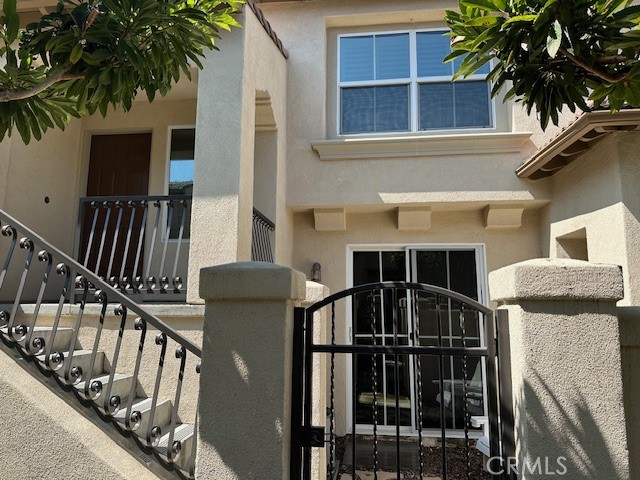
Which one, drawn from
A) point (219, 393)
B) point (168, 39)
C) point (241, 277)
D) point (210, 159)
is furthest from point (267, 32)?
point (219, 393)

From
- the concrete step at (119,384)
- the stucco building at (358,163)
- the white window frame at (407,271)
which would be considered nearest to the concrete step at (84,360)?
the concrete step at (119,384)

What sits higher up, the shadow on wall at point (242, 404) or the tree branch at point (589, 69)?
the tree branch at point (589, 69)

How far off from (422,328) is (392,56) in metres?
4.12

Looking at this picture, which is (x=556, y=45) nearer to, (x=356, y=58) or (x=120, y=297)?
(x=120, y=297)

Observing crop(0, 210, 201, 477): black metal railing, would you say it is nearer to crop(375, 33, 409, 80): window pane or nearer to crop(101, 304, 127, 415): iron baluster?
crop(101, 304, 127, 415): iron baluster

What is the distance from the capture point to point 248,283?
2.27m

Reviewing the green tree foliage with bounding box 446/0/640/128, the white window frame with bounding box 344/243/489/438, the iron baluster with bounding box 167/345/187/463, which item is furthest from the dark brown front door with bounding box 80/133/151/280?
the green tree foliage with bounding box 446/0/640/128

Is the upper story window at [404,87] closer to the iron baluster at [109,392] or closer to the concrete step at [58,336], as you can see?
the iron baluster at [109,392]

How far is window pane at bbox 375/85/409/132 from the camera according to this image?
21.4 ft

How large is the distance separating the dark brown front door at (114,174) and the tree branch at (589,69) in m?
6.04

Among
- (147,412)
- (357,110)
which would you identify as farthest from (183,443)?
(357,110)

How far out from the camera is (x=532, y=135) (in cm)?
604

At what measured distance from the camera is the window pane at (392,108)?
21.4ft

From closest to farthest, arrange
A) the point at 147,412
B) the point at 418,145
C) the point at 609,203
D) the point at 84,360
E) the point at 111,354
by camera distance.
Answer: the point at 147,412 → the point at 84,360 → the point at 111,354 → the point at 609,203 → the point at 418,145
